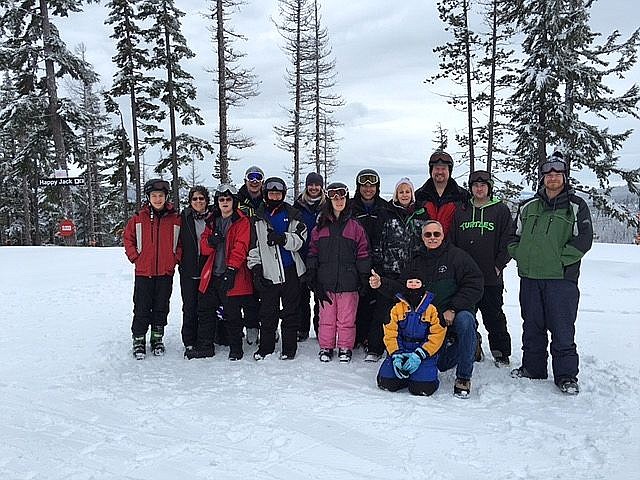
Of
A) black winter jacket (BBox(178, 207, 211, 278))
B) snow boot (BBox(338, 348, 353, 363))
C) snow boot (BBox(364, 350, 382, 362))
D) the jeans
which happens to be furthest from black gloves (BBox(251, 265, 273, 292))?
the jeans

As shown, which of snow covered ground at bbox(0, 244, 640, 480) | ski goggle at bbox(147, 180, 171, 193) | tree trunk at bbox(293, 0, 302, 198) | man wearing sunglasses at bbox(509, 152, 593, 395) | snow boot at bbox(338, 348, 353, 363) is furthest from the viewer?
tree trunk at bbox(293, 0, 302, 198)

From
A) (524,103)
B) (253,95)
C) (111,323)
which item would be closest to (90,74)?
(253,95)

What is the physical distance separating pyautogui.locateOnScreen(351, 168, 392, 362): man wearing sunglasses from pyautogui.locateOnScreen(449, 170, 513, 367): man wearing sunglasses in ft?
2.87

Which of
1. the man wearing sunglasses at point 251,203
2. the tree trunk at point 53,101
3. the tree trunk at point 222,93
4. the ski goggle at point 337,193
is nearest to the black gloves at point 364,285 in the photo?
the ski goggle at point 337,193

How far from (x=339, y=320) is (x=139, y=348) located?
8.44 ft

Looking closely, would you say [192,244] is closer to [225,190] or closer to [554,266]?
[225,190]

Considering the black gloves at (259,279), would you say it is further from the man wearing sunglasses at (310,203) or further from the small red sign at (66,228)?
the small red sign at (66,228)

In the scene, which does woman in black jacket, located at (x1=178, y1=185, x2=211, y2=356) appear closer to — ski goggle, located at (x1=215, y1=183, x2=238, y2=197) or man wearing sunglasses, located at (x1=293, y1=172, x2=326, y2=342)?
ski goggle, located at (x1=215, y1=183, x2=238, y2=197)

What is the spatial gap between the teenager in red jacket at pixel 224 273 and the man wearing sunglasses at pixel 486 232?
8.21 ft

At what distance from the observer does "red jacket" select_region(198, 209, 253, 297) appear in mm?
6059

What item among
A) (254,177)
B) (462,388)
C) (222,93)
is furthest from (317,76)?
(462,388)

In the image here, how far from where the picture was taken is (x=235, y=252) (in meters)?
6.04

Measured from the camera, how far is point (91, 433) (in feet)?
13.8

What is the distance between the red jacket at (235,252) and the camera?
19.9ft
